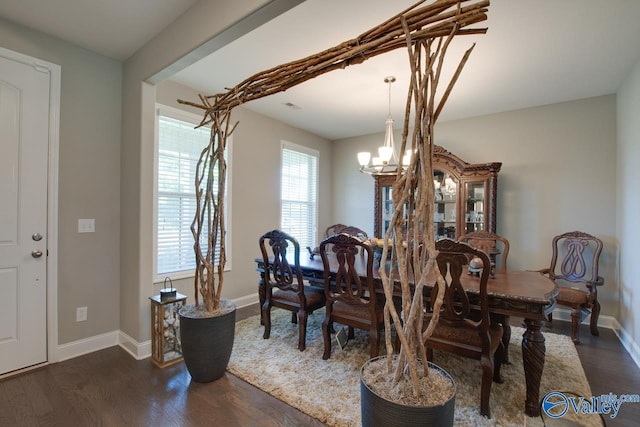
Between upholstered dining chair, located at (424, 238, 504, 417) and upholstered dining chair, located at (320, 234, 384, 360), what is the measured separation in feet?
1.37

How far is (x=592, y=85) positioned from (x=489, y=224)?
1.77m

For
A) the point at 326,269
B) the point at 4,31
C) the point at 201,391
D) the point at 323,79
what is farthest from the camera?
the point at 323,79

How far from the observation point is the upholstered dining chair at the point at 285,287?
2729 mm

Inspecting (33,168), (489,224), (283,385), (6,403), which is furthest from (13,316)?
(489,224)

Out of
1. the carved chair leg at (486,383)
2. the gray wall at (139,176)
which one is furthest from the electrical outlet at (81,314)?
the carved chair leg at (486,383)

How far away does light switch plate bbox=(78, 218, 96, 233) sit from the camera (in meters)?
2.66

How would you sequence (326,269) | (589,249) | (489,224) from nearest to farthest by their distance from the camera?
(326,269) → (589,249) → (489,224)

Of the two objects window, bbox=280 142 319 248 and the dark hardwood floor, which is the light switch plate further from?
window, bbox=280 142 319 248

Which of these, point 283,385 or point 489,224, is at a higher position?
point 489,224

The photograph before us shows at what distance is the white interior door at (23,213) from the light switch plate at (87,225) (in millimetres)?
235

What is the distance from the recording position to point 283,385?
7.20ft

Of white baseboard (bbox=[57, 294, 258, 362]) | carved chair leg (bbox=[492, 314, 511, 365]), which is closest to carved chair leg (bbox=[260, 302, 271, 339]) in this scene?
white baseboard (bbox=[57, 294, 258, 362])

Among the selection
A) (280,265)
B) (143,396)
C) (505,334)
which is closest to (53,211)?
(143,396)

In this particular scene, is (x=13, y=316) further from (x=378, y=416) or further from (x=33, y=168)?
(x=378, y=416)
